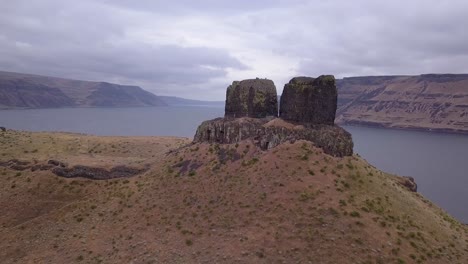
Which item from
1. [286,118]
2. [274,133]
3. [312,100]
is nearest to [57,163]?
[274,133]

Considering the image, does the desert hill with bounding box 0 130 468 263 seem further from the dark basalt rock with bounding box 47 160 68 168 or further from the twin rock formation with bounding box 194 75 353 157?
the twin rock formation with bounding box 194 75 353 157

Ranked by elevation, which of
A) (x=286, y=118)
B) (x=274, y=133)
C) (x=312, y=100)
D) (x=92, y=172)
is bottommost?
(x=92, y=172)

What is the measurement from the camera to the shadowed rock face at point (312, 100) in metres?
43.0

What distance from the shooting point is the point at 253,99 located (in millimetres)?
47938

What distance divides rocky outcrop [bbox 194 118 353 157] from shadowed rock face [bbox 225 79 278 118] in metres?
1.82

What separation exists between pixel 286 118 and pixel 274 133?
9.39 feet

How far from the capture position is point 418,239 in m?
32.7

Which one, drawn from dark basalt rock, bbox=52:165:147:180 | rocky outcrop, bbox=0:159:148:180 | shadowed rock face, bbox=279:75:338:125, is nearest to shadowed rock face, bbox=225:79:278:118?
shadowed rock face, bbox=279:75:338:125

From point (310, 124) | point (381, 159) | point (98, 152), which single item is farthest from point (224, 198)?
point (381, 159)

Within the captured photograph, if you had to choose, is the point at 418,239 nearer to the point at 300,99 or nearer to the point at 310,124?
the point at 310,124

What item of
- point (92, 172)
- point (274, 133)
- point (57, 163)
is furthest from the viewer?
point (57, 163)

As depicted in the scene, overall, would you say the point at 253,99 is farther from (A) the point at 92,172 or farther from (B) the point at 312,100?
(A) the point at 92,172

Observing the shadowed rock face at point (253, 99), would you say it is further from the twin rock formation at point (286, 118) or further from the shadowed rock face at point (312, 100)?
the shadowed rock face at point (312, 100)

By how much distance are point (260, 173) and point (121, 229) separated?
1455cm
